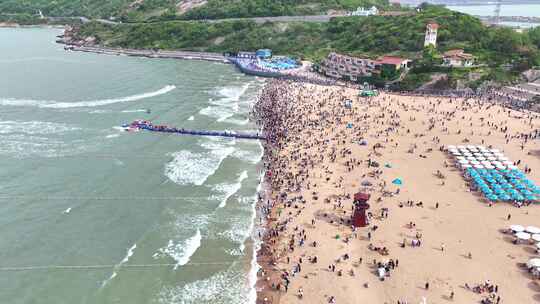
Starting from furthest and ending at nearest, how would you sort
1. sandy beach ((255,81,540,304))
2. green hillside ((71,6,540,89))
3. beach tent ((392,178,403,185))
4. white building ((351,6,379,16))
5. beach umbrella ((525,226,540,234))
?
white building ((351,6,379,16))
green hillside ((71,6,540,89))
beach tent ((392,178,403,185))
beach umbrella ((525,226,540,234))
sandy beach ((255,81,540,304))

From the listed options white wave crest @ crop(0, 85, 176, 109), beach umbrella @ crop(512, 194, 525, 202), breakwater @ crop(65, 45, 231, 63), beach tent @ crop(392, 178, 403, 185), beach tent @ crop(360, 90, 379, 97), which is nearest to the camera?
beach umbrella @ crop(512, 194, 525, 202)

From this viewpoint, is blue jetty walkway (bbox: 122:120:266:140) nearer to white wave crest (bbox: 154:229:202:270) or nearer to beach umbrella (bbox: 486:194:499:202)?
white wave crest (bbox: 154:229:202:270)

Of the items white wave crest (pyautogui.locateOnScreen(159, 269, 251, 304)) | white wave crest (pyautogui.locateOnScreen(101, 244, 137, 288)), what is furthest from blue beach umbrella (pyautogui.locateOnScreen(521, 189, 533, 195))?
white wave crest (pyautogui.locateOnScreen(101, 244, 137, 288))

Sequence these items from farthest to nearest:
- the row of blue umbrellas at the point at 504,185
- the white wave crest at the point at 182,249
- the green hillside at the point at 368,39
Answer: the green hillside at the point at 368,39
the row of blue umbrellas at the point at 504,185
the white wave crest at the point at 182,249

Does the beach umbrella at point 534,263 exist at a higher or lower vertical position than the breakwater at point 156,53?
lower

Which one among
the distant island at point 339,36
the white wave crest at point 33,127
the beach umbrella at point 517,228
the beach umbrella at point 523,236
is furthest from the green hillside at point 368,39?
the white wave crest at point 33,127

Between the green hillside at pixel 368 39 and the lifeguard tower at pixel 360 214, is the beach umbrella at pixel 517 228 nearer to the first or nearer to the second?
the lifeguard tower at pixel 360 214
